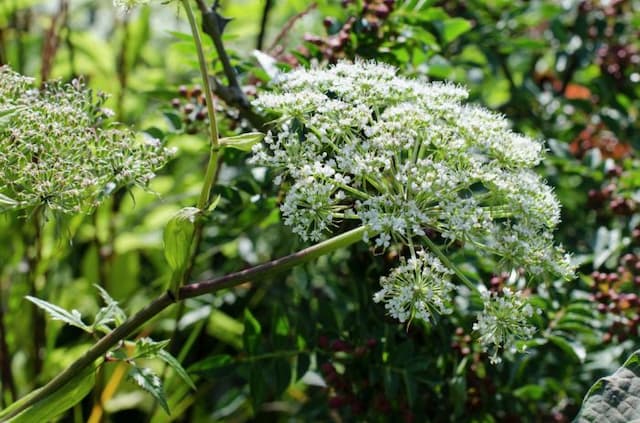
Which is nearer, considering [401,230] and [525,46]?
[401,230]

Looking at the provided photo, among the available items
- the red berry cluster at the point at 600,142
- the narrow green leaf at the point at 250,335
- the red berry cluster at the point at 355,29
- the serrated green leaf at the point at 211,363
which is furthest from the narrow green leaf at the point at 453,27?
the serrated green leaf at the point at 211,363

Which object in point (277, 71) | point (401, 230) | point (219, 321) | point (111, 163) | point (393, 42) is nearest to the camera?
point (401, 230)

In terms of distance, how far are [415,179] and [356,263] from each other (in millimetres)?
756

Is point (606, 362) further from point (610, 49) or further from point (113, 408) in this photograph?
point (113, 408)

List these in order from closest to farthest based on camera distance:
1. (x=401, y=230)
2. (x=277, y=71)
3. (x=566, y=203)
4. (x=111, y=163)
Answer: (x=401, y=230), (x=111, y=163), (x=277, y=71), (x=566, y=203)

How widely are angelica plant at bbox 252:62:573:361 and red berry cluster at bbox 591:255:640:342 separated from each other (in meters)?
0.62

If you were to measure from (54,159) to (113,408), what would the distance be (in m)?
1.71

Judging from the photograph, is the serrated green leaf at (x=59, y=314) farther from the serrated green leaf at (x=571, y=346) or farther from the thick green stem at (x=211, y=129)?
the serrated green leaf at (x=571, y=346)

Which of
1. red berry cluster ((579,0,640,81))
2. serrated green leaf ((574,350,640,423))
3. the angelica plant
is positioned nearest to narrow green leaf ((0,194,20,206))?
the angelica plant

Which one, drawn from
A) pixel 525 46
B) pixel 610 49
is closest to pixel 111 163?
pixel 525 46

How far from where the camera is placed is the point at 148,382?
1338mm

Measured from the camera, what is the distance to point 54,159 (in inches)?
51.3

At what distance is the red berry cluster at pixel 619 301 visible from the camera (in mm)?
1907

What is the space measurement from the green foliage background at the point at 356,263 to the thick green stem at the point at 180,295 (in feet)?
0.67
